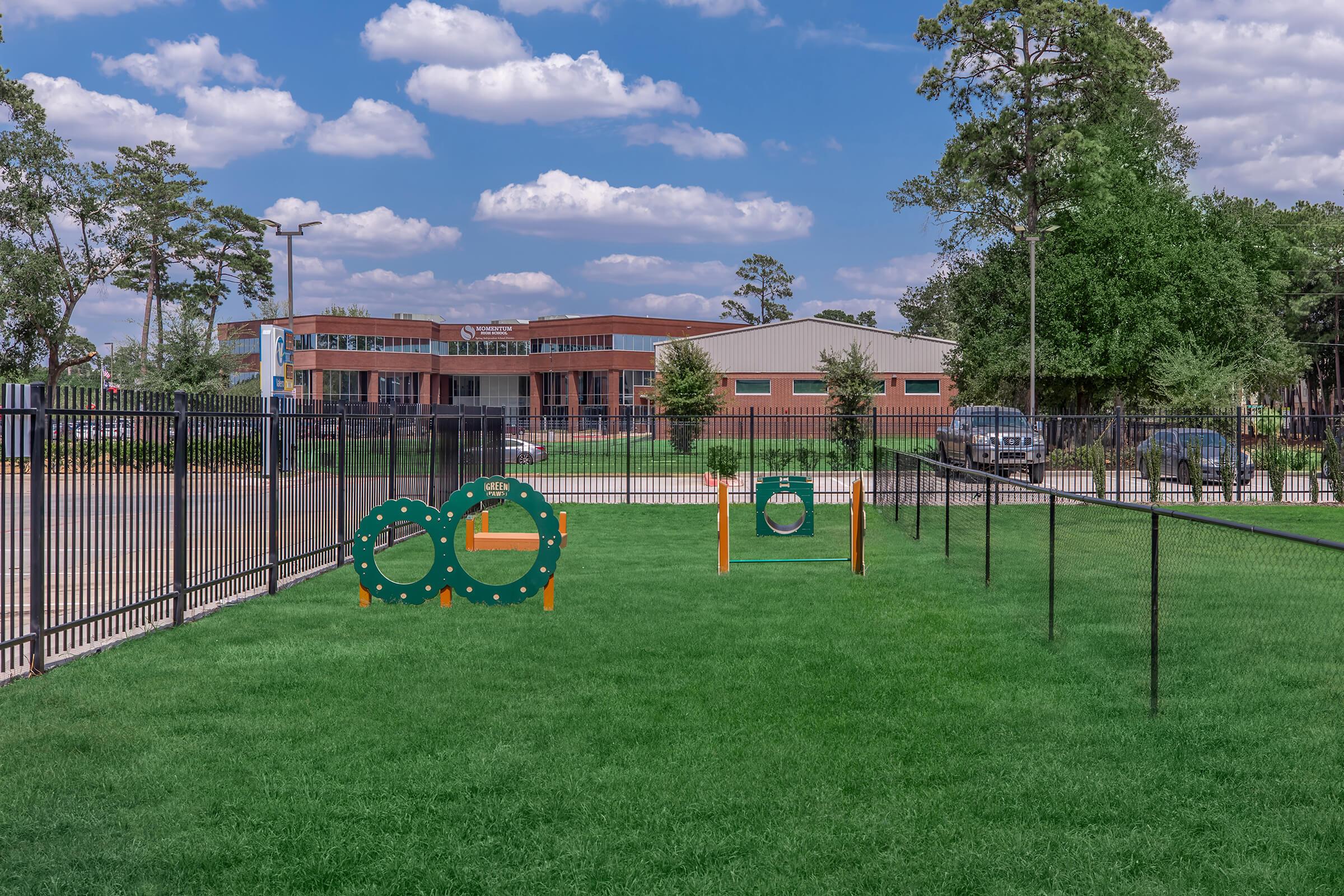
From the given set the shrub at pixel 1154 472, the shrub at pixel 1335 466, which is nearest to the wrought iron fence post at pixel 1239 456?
the shrub at pixel 1154 472

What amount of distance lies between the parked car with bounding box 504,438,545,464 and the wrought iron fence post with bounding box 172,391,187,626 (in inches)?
866

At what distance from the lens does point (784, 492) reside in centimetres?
1515

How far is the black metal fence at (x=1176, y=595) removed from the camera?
589 cm

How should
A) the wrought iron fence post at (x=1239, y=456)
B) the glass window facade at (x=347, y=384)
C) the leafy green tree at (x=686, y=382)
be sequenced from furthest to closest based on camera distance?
the glass window facade at (x=347, y=384) < the leafy green tree at (x=686, y=382) < the wrought iron fence post at (x=1239, y=456)

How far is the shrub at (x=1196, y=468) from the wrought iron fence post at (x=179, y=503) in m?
18.2

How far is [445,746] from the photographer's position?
6.32m

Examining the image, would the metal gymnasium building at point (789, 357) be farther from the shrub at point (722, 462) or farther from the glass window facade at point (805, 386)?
the shrub at point (722, 462)

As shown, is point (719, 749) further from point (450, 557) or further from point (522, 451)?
point (522, 451)

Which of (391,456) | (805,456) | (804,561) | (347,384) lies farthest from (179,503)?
(347,384)

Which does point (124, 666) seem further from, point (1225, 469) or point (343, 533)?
point (1225, 469)

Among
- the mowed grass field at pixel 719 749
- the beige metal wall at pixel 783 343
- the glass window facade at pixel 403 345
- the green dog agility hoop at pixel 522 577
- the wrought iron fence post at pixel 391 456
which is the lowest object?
the mowed grass field at pixel 719 749

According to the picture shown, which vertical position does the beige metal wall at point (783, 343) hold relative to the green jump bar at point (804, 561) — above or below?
above

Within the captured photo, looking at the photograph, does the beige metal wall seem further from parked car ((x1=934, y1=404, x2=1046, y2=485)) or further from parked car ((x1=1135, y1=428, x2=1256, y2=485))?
parked car ((x1=1135, y1=428, x2=1256, y2=485))

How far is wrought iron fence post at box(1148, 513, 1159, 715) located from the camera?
22.0ft
